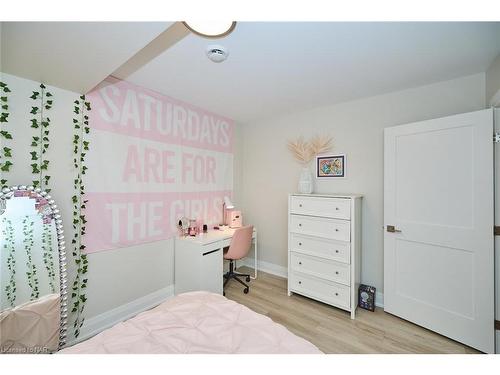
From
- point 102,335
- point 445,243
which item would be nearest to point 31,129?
point 102,335

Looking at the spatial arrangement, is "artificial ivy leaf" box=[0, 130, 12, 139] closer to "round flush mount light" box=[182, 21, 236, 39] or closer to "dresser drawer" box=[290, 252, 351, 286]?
"round flush mount light" box=[182, 21, 236, 39]

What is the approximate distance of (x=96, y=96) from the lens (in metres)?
1.99

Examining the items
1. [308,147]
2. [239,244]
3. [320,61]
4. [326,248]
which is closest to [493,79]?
[320,61]

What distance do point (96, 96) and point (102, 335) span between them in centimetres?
202

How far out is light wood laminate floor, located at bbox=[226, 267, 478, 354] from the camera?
180 centimetres

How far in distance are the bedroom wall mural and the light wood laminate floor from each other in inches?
55.3

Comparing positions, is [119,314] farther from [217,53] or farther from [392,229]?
[392,229]

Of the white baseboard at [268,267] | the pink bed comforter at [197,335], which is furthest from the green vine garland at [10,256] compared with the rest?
the white baseboard at [268,267]

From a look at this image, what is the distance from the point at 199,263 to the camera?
2354 millimetres

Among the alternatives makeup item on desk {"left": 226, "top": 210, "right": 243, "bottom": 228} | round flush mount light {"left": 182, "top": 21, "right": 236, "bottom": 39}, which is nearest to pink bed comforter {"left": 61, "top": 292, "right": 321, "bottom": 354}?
round flush mount light {"left": 182, "top": 21, "right": 236, "bottom": 39}

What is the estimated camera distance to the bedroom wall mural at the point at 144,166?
2.03 m

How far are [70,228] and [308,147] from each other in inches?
113

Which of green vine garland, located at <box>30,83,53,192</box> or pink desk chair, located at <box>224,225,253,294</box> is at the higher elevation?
green vine garland, located at <box>30,83,53,192</box>
